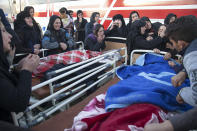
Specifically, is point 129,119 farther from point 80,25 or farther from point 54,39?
point 80,25

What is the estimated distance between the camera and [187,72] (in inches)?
40.8

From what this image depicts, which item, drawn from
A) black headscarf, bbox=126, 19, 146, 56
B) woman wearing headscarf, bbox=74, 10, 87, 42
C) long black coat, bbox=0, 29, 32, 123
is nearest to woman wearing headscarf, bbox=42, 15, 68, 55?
black headscarf, bbox=126, 19, 146, 56

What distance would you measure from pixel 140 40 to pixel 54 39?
5.65 feet

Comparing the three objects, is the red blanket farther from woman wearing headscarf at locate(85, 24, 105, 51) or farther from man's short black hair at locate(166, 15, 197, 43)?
woman wearing headscarf at locate(85, 24, 105, 51)

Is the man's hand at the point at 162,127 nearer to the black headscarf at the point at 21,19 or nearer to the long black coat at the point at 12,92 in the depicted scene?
the long black coat at the point at 12,92

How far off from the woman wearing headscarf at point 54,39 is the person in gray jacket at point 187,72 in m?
2.21

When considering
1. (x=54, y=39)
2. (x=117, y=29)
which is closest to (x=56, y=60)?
(x=54, y=39)

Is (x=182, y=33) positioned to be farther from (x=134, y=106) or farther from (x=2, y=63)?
(x=2, y=63)

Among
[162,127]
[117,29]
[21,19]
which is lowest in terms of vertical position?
[162,127]

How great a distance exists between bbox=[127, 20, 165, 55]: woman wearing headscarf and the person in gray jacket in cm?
153

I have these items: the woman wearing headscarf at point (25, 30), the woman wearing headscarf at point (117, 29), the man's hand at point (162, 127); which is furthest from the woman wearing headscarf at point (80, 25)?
the man's hand at point (162, 127)

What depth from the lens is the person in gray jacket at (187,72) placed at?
0.72m

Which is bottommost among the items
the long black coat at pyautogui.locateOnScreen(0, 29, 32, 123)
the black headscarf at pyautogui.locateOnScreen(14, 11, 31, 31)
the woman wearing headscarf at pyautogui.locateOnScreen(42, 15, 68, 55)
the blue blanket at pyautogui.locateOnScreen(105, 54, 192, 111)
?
the blue blanket at pyautogui.locateOnScreen(105, 54, 192, 111)

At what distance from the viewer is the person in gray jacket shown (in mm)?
725
